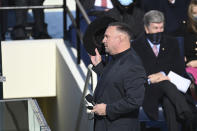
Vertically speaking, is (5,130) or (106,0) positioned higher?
(106,0)

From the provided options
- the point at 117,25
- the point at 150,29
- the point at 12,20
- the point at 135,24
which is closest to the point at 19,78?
the point at 12,20

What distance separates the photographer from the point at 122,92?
13.6 feet

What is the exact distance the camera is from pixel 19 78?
25.1 ft

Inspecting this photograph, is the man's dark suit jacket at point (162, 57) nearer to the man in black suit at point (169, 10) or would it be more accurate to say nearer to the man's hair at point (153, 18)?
the man's hair at point (153, 18)

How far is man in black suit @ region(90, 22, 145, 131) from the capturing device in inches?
159

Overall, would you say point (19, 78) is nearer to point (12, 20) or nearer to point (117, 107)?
point (12, 20)

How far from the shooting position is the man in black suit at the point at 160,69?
5285 mm

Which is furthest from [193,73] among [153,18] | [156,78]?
[153,18]

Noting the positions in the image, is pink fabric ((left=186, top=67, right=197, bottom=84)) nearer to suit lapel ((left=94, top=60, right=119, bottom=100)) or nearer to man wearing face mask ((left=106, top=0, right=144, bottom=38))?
man wearing face mask ((left=106, top=0, right=144, bottom=38))

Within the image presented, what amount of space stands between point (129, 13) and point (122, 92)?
7.17 ft

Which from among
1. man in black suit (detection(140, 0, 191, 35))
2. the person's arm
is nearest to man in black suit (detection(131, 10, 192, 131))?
man in black suit (detection(140, 0, 191, 35))

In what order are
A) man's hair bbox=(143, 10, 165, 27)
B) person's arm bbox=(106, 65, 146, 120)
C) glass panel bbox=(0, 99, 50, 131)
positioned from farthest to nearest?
1. man's hair bbox=(143, 10, 165, 27)
2. glass panel bbox=(0, 99, 50, 131)
3. person's arm bbox=(106, 65, 146, 120)

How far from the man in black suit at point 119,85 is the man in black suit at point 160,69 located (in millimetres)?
1106

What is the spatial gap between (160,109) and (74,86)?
1.07 meters
